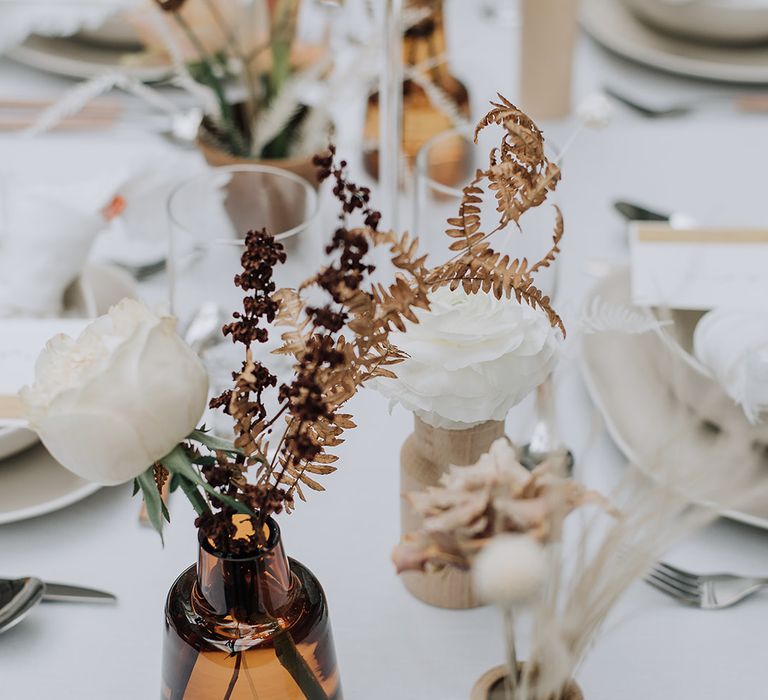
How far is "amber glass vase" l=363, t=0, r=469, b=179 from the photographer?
3.96 feet

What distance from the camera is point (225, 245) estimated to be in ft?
2.73

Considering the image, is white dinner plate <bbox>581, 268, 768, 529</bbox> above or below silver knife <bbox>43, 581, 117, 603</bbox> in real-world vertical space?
above

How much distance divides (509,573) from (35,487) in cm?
49

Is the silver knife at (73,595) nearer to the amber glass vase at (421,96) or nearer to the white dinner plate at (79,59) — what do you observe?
the amber glass vase at (421,96)

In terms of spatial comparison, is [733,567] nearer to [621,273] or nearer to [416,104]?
[621,273]

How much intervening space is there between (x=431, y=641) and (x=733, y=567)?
220 mm

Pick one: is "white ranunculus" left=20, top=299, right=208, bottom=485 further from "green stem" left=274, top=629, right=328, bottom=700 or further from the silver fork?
the silver fork

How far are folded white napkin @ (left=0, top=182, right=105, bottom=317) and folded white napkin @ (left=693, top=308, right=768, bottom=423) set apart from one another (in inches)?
20.4

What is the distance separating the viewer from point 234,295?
91cm

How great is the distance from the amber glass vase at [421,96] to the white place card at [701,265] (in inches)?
12.9

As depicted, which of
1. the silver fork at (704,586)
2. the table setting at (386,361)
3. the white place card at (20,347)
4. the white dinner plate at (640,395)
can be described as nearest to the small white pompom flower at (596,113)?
the table setting at (386,361)

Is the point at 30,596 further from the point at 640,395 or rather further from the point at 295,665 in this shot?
the point at 640,395

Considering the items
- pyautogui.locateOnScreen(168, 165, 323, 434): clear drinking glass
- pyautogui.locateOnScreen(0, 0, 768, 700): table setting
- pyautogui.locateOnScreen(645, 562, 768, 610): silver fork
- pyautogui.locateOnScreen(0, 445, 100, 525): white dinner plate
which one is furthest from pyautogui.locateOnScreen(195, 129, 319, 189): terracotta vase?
pyautogui.locateOnScreen(645, 562, 768, 610): silver fork

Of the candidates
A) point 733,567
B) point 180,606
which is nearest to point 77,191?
point 180,606
